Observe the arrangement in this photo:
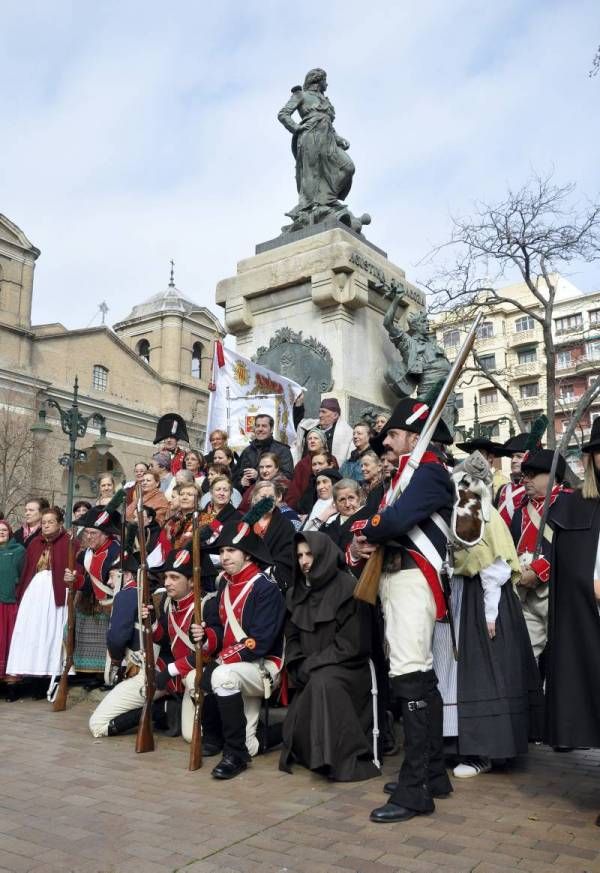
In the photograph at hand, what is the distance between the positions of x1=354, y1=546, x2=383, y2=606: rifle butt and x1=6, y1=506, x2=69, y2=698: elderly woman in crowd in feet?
16.3

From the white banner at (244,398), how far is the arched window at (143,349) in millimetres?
52254

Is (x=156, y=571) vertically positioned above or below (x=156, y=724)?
above

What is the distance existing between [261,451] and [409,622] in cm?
563

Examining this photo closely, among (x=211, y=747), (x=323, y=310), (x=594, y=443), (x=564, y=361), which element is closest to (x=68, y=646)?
(x=211, y=747)

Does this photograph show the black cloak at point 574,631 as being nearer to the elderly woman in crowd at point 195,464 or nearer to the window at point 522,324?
the elderly woman in crowd at point 195,464

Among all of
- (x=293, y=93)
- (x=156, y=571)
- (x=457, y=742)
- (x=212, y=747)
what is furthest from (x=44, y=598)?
(x=293, y=93)

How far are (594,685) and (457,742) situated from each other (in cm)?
137

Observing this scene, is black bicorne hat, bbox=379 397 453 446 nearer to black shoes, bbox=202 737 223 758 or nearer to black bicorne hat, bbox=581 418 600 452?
black bicorne hat, bbox=581 418 600 452

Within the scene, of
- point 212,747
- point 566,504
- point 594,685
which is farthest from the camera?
point 212,747

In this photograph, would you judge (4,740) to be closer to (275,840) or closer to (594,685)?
(275,840)

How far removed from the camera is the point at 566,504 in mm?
4512

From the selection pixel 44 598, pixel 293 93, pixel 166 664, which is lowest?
pixel 166 664

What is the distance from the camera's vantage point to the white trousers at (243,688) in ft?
18.3

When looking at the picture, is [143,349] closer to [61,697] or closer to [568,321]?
[568,321]
